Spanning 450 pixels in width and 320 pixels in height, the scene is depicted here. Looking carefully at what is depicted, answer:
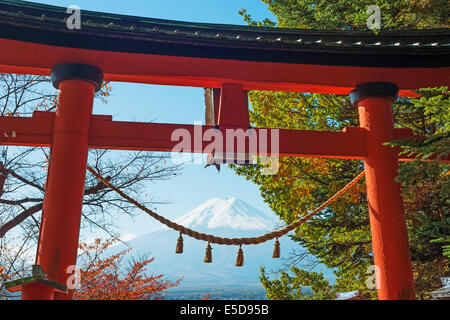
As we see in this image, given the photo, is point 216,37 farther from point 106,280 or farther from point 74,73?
point 106,280

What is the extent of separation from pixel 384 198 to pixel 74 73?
3.56 metres

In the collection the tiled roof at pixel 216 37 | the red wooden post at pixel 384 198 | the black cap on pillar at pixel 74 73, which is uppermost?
the tiled roof at pixel 216 37

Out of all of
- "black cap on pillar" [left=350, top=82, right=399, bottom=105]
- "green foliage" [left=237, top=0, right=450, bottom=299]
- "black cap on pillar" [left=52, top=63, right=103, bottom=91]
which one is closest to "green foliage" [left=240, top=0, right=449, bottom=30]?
"green foliage" [left=237, top=0, right=450, bottom=299]

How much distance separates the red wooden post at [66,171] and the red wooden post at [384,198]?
10.1ft

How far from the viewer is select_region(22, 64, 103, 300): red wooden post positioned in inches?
138

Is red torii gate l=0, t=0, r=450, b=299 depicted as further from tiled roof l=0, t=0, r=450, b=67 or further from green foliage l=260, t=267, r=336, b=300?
green foliage l=260, t=267, r=336, b=300

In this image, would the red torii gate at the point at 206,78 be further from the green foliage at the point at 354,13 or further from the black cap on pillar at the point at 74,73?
the green foliage at the point at 354,13

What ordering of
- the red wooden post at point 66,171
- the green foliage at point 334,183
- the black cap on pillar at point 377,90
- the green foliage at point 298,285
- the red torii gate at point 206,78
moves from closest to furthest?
1. the red wooden post at point 66,171
2. the red torii gate at point 206,78
3. the black cap on pillar at point 377,90
4. the green foliage at point 334,183
5. the green foliage at point 298,285

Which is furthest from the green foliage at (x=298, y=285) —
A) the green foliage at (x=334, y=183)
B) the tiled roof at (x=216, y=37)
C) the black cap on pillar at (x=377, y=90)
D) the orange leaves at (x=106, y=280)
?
the tiled roof at (x=216, y=37)

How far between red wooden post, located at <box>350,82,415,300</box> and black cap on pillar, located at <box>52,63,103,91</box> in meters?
3.03

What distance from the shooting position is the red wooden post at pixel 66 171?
351 centimetres

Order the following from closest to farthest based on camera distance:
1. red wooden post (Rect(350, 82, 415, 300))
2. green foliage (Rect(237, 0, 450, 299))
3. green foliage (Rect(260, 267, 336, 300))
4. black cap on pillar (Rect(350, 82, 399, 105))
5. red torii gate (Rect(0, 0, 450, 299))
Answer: red torii gate (Rect(0, 0, 450, 299)) < red wooden post (Rect(350, 82, 415, 300)) < black cap on pillar (Rect(350, 82, 399, 105)) < green foliage (Rect(237, 0, 450, 299)) < green foliage (Rect(260, 267, 336, 300))

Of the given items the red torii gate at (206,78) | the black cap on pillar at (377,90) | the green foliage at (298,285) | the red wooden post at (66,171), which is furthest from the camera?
the green foliage at (298,285)

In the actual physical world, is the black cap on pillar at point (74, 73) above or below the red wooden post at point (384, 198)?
above
